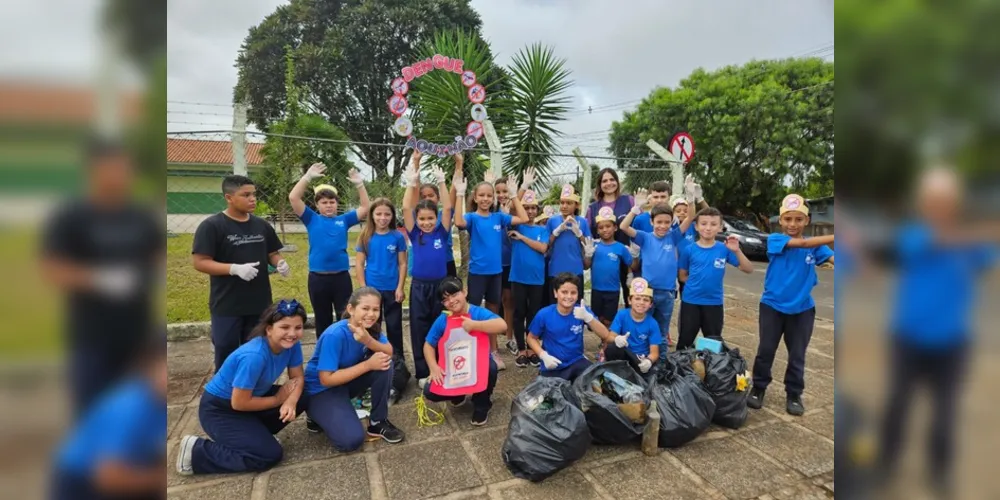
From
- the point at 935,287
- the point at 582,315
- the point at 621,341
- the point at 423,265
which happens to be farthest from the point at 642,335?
the point at 935,287

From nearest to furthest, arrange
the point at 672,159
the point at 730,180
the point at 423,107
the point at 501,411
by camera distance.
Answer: the point at 501,411 < the point at 423,107 < the point at 672,159 < the point at 730,180

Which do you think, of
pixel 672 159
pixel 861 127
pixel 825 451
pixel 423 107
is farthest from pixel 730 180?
pixel 861 127

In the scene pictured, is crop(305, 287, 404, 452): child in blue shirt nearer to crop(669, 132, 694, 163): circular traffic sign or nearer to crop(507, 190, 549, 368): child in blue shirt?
crop(507, 190, 549, 368): child in blue shirt

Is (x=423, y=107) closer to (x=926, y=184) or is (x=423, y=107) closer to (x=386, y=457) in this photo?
(x=386, y=457)

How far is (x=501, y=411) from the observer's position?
3.55m

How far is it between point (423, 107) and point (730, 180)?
14.6 metres

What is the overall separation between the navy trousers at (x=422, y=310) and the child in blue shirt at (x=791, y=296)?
2.49 metres

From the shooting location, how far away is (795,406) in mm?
3494

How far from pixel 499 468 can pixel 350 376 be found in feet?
3.52

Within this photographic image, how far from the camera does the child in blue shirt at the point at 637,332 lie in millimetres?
3709

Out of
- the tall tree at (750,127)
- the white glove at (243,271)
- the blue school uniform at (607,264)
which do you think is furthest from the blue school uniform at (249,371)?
the tall tree at (750,127)

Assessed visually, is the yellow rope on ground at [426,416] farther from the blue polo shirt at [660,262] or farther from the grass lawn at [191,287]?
Result: the grass lawn at [191,287]

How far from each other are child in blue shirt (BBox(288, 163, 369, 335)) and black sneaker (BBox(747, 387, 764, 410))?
3.27 meters

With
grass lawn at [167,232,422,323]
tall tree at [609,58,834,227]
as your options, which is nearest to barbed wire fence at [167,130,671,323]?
grass lawn at [167,232,422,323]
